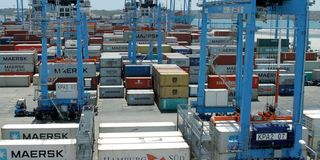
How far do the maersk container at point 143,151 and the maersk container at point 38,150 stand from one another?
147 cm

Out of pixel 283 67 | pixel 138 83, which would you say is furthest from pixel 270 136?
pixel 283 67

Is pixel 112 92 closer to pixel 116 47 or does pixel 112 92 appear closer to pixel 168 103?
pixel 168 103

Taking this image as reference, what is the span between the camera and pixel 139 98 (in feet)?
133

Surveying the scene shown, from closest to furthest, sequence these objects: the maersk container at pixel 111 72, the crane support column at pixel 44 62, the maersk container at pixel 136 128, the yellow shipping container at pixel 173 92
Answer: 1. the maersk container at pixel 136 128
2. the crane support column at pixel 44 62
3. the yellow shipping container at pixel 173 92
4. the maersk container at pixel 111 72

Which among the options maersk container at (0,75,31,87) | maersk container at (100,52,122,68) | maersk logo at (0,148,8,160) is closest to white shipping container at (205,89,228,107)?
maersk container at (100,52,122,68)

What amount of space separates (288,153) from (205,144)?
13.2 ft

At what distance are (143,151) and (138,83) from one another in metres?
23.3

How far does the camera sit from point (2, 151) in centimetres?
1978

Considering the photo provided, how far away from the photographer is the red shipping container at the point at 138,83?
42.5 metres

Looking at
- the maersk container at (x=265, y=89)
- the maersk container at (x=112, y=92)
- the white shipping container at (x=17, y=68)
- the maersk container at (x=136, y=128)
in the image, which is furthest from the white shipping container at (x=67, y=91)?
the maersk container at (x=265, y=89)

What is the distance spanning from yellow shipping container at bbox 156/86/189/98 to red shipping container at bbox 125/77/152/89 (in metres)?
4.25

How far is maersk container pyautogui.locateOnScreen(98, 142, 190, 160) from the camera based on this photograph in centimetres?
1942

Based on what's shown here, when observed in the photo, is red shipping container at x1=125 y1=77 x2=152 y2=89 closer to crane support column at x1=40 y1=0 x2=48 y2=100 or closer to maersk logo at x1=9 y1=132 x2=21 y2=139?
crane support column at x1=40 y1=0 x2=48 y2=100

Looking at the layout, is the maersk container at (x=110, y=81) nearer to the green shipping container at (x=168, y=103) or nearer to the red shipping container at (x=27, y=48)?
the green shipping container at (x=168, y=103)
